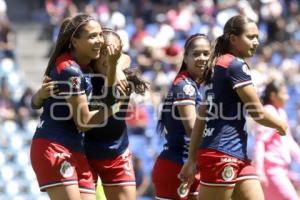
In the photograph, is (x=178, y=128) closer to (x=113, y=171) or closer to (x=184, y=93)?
(x=184, y=93)

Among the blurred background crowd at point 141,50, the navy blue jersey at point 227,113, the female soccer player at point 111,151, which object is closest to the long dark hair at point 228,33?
the navy blue jersey at point 227,113

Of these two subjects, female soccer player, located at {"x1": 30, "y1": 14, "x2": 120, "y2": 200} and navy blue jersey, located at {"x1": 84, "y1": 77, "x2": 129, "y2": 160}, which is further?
navy blue jersey, located at {"x1": 84, "y1": 77, "x2": 129, "y2": 160}

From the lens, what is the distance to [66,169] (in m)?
7.23

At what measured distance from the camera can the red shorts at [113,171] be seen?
315 inches

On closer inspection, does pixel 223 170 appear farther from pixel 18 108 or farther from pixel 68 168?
pixel 18 108

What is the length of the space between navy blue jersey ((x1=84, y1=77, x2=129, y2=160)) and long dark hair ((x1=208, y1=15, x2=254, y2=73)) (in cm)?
103

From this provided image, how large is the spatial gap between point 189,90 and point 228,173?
105 cm

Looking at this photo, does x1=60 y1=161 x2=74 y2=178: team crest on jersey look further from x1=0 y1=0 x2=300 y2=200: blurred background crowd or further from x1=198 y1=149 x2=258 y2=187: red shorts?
x1=0 y1=0 x2=300 y2=200: blurred background crowd

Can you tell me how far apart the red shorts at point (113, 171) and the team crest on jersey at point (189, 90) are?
2.54ft

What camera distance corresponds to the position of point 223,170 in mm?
7227

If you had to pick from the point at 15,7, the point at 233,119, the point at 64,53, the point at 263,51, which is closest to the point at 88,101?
the point at 64,53

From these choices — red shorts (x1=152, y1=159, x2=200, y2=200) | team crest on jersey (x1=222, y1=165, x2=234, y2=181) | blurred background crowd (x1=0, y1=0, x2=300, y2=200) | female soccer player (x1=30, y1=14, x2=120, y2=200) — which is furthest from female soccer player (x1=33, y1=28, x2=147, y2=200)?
blurred background crowd (x1=0, y1=0, x2=300, y2=200)

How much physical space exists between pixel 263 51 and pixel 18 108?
4.69 m

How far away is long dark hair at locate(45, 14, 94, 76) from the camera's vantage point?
7.33 m
